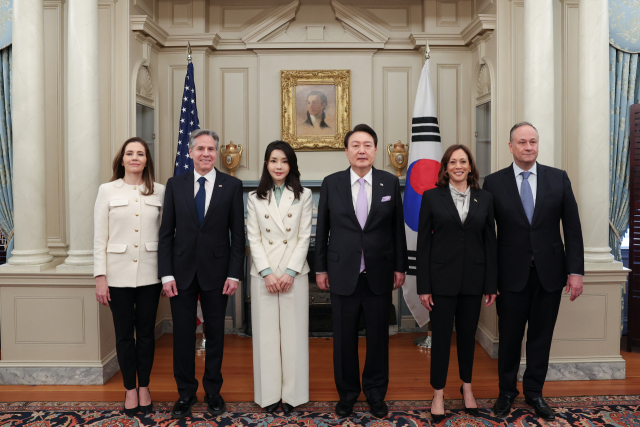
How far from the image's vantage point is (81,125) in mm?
3785

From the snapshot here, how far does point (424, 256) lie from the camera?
118 inches

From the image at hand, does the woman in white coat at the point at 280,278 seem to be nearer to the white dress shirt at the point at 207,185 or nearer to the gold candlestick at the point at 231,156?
the white dress shirt at the point at 207,185

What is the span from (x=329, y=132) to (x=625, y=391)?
3.42m

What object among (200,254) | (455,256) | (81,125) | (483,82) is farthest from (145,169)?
(483,82)

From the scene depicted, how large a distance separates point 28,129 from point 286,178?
2194 millimetres

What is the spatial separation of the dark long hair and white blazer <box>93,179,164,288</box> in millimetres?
721

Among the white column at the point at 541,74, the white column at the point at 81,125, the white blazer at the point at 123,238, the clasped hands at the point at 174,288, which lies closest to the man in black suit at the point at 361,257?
the clasped hands at the point at 174,288

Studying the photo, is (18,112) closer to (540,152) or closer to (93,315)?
(93,315)

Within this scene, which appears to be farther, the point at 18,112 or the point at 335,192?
the point at 18,112

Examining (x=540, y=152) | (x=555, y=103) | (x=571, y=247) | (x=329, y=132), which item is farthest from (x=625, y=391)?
(x=329, y=132)

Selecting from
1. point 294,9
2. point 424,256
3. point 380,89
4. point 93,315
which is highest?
point 294,9

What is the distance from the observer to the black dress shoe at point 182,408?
10.0 feet

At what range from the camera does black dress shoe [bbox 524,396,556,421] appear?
3045mm

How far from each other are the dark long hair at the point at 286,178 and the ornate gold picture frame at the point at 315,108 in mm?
2056
